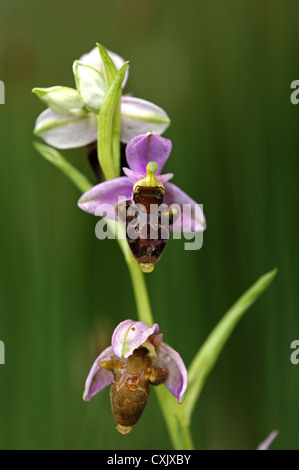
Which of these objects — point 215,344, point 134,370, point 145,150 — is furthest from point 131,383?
point 145,150

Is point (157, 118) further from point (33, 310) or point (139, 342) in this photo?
point (33, 310)

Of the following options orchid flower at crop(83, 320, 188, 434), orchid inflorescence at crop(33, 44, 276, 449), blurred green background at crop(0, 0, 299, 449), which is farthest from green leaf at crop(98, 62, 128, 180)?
blurred green background at crop(0, 0, 299, 449)

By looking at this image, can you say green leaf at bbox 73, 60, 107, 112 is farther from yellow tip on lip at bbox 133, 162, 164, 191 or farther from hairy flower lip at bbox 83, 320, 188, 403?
hairy flower lip at bbox 83, 320, 188, 403

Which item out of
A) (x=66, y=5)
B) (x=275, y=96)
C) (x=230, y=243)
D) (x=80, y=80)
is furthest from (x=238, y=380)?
(x=66, y=5)

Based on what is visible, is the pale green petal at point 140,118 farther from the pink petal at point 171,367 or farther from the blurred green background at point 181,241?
the blurred green background at point 181,241

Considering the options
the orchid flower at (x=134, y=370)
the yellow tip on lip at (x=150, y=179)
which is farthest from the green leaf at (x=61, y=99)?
the orchid flower at (x=134, y=370)

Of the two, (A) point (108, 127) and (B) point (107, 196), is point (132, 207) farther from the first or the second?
(A) point (108, 127)
